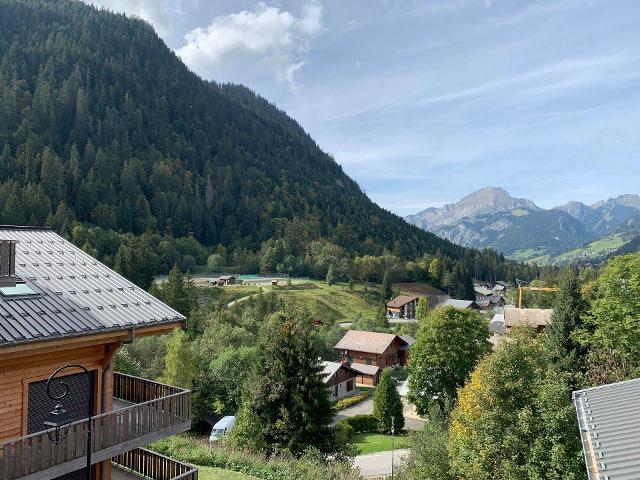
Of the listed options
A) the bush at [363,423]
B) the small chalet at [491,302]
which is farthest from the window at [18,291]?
the small chalet at [491,302]

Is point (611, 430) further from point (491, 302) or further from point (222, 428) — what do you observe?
point (491, 302)

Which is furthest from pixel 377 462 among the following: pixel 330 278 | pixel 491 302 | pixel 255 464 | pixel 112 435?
pixel 491 302

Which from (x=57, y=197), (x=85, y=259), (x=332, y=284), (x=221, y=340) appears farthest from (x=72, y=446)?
(x=57, y=197)

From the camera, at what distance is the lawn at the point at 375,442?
34.9 m

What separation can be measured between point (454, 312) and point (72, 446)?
35.9 metres

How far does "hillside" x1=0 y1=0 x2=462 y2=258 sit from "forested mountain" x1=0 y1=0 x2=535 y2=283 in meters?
0.42

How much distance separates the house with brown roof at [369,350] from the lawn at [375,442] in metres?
20.0

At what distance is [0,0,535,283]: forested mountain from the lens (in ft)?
391

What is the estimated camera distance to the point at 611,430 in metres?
7.66

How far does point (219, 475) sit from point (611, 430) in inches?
575

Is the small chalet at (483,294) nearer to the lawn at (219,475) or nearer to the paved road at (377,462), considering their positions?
the paved road at (377,462)

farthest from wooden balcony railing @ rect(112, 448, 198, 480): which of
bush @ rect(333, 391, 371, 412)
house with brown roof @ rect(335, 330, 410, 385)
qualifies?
house with brown roof @ rect(335, 330, 410, 385)

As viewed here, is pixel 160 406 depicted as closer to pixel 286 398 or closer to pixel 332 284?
pixel 286 398

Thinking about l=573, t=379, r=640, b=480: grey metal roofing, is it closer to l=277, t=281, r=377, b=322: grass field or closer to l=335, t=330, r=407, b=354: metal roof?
l=335, t=330, r=407, b=354: metal roof
